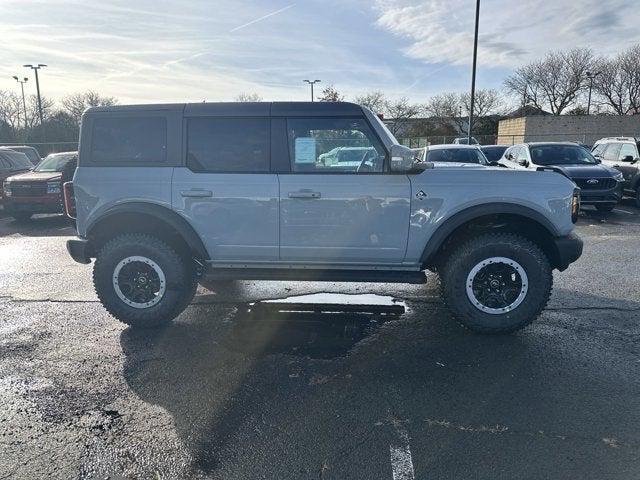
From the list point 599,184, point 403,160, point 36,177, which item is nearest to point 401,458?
point 403,160

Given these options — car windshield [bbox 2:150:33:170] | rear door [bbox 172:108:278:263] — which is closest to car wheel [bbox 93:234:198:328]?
rear door [bbox 172:108:278:263]

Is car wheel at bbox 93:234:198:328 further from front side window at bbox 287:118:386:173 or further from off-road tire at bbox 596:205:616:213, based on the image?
off-road tire at bbox 596:205:616:213

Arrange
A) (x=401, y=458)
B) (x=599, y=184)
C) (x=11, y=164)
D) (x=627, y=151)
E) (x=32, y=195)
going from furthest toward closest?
1. (x=11, y=164)
2. (x=627, y=151)
3. (x=32, y=195)
4. (x=599, y=184)
5. (x=401, y=458)

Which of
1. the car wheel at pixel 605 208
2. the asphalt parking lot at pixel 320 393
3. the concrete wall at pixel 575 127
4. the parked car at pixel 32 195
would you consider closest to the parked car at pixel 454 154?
the car wheel at pixel 605 208

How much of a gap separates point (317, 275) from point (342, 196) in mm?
819

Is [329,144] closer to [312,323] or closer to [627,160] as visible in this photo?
[312,323]

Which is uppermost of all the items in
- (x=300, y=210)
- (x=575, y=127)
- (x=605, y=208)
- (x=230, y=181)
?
(x=575, y=127)

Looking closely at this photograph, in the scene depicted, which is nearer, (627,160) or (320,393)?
(320,393)

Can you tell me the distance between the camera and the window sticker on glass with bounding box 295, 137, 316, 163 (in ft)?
14.3

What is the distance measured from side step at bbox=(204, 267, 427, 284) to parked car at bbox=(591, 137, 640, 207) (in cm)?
1105

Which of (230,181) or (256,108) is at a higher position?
(256,108)

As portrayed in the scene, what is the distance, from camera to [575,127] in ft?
139

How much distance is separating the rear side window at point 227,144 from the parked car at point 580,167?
7.27 m

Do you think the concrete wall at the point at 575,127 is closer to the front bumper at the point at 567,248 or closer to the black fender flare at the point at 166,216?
the front bumper at the point at 567,248
